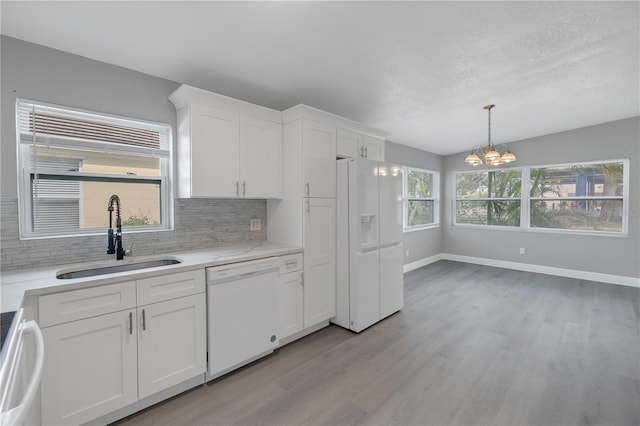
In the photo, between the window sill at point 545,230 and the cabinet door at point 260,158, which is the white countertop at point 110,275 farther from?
the window sill at point 545,230

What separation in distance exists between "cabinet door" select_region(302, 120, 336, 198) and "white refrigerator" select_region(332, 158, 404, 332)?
0.39 ft

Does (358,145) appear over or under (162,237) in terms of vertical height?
over

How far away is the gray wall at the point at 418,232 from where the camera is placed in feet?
16.9

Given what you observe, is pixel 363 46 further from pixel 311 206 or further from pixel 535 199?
pixel 535 199

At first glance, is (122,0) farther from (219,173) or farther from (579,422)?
(579,422)

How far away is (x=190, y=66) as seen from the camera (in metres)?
2.31

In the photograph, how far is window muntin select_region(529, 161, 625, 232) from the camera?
4.59 meters

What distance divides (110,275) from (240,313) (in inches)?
36.9

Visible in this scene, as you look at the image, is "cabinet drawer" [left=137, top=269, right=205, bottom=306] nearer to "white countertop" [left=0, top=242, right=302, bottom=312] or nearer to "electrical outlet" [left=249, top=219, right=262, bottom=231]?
"white countertop" [left=0, top=242, right=302, bottom=312]

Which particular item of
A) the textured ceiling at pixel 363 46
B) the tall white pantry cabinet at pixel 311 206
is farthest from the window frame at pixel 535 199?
the tall white pantry cabinet at pixel 311 206

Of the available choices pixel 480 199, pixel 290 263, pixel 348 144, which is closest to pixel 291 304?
pixel 290 263

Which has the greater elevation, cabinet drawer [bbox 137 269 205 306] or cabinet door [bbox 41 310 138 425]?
cabinet drawer [bbox 137 269 205 306]

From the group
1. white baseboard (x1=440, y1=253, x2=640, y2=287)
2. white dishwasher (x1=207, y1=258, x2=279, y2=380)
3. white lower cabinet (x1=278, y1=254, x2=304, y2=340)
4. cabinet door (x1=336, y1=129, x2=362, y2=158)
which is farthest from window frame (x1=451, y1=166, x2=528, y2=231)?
white dishwasher (x1=207, y1=258, x2=279, y2=380)

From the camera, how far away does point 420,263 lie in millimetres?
5723
